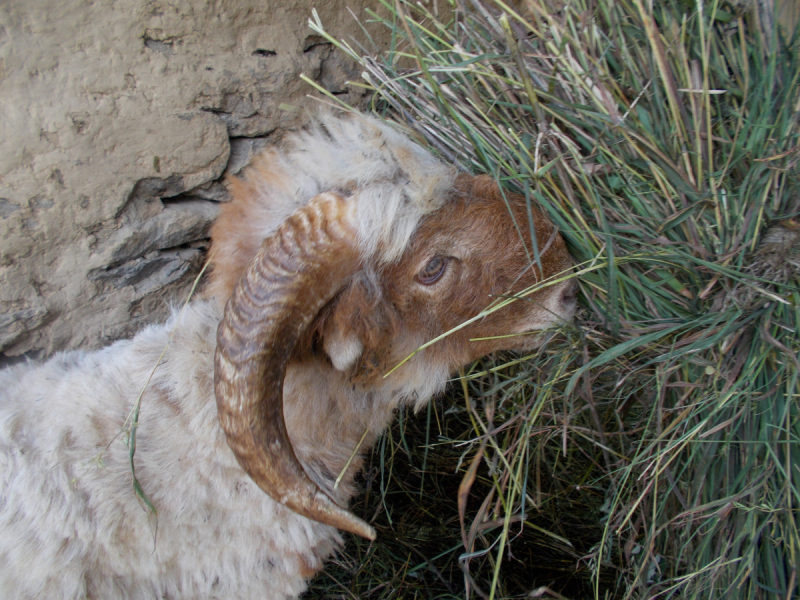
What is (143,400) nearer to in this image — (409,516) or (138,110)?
(138,110)

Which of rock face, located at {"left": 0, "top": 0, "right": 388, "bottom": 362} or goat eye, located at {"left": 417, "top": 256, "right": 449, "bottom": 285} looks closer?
goat eye, located at {"left": 417, "top": 256, "right": 449, "bottom": 285}

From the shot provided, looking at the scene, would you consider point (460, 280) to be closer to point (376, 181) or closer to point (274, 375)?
point (376, 181)

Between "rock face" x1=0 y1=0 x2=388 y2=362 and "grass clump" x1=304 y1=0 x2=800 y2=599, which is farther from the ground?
"rock face" x1=0 y1=0 x2=388 y2=362

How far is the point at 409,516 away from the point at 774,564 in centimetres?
193

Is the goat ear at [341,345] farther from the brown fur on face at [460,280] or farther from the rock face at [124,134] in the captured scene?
the rock face at [124,134]

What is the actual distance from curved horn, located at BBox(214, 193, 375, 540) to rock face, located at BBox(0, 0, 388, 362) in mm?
1397

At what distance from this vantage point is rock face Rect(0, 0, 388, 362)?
2.46 metres

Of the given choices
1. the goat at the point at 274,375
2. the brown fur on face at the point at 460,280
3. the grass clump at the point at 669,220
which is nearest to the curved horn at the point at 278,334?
the goat at the point at 274,375

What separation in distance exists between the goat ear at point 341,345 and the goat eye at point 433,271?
1.07 ft

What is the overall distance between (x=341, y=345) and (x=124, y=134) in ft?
5.44

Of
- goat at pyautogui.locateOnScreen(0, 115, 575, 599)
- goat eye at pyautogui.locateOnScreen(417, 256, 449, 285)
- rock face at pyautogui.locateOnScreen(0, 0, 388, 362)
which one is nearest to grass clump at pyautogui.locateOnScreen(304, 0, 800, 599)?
goat at pyautogui.locateOnScreen(0, 115, 575, 599)

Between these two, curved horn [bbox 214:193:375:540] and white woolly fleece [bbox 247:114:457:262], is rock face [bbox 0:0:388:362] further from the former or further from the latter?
curved horn [bbox 214:193:375:540]

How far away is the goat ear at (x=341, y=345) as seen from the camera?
1.98 m

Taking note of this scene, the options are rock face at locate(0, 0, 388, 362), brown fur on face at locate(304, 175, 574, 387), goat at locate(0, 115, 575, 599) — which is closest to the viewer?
goat at locate(0, 115, 575, 599)
